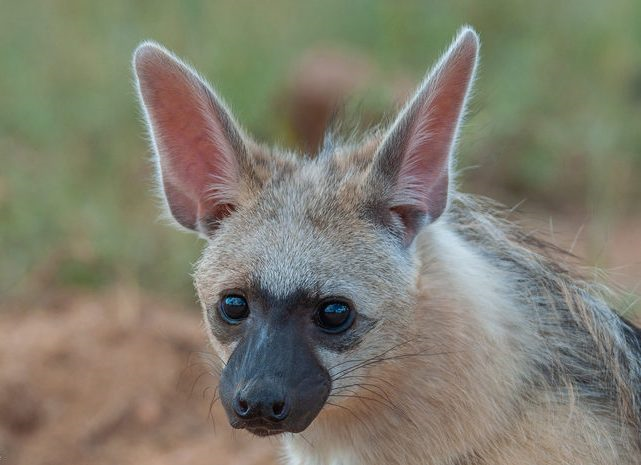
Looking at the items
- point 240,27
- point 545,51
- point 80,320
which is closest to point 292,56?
point 240,27

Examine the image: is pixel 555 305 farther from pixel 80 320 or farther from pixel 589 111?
pixel 589 111

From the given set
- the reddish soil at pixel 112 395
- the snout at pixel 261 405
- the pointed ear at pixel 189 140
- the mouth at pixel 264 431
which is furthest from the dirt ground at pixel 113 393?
the snout at pixel 261 405

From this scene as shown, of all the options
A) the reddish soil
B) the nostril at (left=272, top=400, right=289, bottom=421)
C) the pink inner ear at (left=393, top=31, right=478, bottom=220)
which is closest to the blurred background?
the reddish soil

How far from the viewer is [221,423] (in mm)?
5762

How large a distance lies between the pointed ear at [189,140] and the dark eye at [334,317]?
2.09 feet

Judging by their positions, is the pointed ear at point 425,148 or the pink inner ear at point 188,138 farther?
the pink inner ear at point 188,138

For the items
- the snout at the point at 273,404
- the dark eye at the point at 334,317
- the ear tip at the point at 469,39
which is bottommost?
the snout at the point at 273,404

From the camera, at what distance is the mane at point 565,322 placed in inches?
160

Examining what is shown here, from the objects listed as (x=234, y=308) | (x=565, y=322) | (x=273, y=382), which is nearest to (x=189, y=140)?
(x=234, y=308)

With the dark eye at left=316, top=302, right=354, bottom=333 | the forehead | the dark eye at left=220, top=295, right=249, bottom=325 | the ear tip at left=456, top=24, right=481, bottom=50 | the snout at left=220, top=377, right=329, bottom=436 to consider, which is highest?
the ear tip at left=456, top=24, right=481, bottom=50

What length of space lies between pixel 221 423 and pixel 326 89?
12.5 ft

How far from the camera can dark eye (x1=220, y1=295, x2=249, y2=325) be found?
12.8 ft

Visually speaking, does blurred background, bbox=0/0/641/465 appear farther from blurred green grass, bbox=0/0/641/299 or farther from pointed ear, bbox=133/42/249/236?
pointed ear, bbox=133/42/249/236

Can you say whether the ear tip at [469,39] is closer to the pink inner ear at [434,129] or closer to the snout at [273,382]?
the pink inner ear at [434,129]
